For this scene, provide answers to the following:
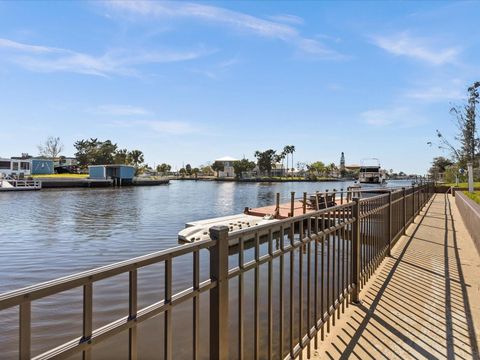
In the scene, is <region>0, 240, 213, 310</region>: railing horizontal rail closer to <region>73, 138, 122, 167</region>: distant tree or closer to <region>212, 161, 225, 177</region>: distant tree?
<region>73, 138, 122, 167</region>: distant tree

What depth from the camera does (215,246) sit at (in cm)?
217

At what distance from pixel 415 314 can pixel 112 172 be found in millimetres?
86147

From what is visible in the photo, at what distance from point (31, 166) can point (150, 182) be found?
91.1 feet

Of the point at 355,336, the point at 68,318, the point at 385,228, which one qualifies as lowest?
the point at 68,318

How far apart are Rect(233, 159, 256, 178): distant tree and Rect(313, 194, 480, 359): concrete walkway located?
497 ft

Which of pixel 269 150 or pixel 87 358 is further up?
pixel 269 150

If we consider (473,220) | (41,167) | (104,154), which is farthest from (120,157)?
(473,220)

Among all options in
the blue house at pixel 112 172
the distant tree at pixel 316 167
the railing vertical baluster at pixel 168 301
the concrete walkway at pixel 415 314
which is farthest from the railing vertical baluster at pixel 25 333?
the distant tree at pixel 316 167

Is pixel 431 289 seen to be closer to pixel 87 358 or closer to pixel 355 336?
pixel 355 336

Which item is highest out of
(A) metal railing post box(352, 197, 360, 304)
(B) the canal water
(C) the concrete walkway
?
(A) metal railing post box(352, 197, 360, 304)

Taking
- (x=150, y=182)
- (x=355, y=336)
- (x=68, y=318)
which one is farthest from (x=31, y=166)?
(x=355, y=336)

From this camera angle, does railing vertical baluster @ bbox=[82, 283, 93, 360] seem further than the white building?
No

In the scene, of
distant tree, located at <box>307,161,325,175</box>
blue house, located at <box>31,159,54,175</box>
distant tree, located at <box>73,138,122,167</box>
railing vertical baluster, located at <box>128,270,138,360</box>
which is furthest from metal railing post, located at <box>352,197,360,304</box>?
distant tree, located at <box>307,161,325,175</box>

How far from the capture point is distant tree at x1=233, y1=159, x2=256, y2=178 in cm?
15925
